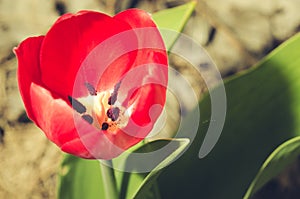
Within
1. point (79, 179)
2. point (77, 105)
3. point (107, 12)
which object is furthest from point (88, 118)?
point (107, 12)

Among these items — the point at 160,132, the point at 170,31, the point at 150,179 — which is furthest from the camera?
the point at 160,132

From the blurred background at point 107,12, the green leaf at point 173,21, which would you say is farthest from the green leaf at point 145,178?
the blurred background at point 107,12

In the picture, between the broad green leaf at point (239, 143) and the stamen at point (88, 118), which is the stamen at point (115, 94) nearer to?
the stamen at point (88, 118)

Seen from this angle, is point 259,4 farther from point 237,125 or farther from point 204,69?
point 237,125

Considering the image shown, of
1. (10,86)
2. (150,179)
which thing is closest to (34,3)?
(10,86)

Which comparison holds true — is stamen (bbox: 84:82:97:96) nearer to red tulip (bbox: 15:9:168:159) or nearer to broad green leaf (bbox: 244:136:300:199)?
red tulip (bbox: 15:9:168:159)

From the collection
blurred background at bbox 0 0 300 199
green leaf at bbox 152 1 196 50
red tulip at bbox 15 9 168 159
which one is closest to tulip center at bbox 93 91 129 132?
red tulip at bbox 15 9 168 159
